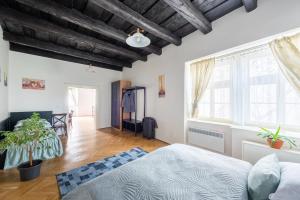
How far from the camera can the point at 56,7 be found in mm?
2078

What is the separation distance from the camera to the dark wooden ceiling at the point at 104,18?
2.10 metres

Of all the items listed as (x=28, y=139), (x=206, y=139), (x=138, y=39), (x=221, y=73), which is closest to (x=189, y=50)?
(x=221, y=73)

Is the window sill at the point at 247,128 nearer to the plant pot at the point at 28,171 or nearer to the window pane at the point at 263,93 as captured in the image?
the window pane at the point at 263,93

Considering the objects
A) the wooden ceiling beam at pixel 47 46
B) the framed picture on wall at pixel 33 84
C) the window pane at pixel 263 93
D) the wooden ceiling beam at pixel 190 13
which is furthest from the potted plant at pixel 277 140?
the framed picture on wall at pixel 33 84

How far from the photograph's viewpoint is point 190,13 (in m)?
2.19

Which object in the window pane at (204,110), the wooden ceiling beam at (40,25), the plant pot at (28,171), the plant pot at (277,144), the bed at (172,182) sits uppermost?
the wooden ceiling beam at (40,25)

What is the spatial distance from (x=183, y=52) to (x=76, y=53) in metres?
3.15

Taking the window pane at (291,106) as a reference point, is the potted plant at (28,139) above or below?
below

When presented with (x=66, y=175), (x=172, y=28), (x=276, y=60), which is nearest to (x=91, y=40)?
(x=172, y=28)

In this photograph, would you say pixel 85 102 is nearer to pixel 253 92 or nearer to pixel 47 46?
pixel 47 46

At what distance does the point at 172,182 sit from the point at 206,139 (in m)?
2.11

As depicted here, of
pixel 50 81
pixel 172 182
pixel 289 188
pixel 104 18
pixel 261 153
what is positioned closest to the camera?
pixel 289 188

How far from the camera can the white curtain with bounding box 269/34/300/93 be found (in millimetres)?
1870

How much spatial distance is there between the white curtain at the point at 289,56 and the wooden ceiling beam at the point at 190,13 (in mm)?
1157
